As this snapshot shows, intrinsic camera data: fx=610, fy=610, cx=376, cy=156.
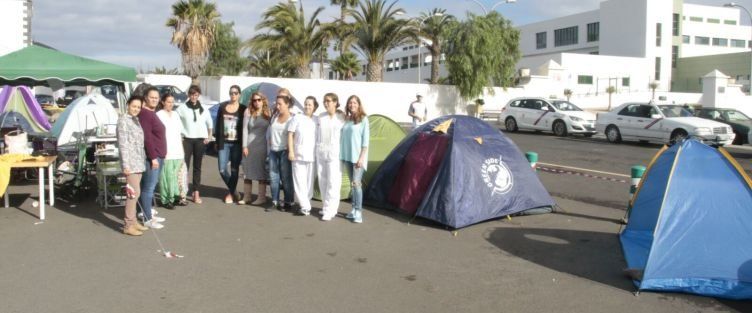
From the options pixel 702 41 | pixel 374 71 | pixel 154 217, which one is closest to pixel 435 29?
pixel 374 71

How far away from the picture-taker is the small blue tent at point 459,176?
7.52m

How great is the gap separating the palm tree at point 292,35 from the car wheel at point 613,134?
16682mm

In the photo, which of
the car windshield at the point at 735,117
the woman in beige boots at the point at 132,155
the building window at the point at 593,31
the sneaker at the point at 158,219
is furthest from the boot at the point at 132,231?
the building window at the point at 593,31

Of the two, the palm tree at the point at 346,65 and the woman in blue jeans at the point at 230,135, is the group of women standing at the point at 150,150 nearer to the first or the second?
the woman in blue jeans at the point at 230,135

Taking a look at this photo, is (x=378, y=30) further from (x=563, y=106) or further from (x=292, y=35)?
(x=563, y=106)

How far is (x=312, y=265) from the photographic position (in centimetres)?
598

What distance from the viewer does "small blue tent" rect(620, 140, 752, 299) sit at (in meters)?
5.27

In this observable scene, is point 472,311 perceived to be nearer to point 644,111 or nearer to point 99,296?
point 99,296

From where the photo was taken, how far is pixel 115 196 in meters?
8.55

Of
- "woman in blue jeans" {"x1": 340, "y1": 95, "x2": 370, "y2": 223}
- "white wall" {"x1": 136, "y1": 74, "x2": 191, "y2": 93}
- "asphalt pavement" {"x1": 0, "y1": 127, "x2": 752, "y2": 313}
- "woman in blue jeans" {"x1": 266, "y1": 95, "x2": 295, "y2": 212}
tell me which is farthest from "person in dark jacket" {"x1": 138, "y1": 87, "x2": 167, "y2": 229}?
"white wall" {"x1": 136, "y1": 74, "x2": 191, "y2": 93}

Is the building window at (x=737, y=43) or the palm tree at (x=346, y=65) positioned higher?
the building window at (x=737, y=43)

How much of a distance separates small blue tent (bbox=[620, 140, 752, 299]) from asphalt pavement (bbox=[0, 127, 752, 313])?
6.5 inches

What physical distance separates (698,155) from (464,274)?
8.44 ft

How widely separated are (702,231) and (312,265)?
3.62m
